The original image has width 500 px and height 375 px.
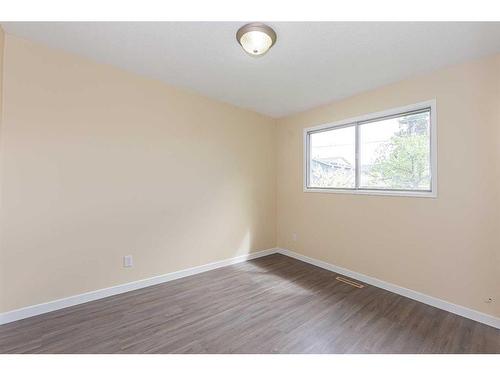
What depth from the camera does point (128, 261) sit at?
265 cm

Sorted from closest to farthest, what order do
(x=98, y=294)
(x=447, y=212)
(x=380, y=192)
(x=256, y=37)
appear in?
(x=256, y=37)
(x=447, y=212)
(x=98, y=294)
(x=380, y=192)

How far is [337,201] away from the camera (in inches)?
129

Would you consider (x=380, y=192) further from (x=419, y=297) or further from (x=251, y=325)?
(x=251, y=325)

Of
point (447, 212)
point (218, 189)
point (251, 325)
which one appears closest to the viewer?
point (251, 325)

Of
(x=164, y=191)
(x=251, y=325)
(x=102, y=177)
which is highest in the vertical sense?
(x=102, y=177)

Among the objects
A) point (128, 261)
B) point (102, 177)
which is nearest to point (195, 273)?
point (128, 261)

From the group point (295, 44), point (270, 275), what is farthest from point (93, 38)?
point (270, 275)

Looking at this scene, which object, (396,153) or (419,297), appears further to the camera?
(396,153)

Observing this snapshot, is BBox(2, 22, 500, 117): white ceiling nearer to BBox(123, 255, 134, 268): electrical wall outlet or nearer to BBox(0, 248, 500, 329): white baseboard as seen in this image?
BBox(123, 255, 134, 268): electrical wall outlet

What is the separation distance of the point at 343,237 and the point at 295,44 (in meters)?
2.45

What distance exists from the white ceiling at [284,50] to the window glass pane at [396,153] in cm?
50

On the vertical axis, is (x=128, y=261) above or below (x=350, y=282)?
above

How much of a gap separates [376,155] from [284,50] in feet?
5.80

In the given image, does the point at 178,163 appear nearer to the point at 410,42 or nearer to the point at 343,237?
the point at 343,237
